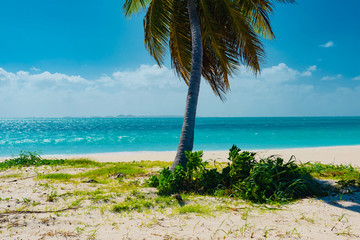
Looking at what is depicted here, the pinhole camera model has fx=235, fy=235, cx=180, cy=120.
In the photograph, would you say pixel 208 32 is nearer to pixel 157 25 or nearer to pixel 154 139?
pixel 157 25

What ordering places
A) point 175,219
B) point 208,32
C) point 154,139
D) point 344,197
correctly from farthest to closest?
point 154,139, point 208,32, point 344,197, point 175,219

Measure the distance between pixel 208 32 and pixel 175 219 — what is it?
5505mm

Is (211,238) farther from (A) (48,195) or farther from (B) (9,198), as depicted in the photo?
(B) (9,198)

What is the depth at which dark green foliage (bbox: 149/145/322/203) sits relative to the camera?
454 cm

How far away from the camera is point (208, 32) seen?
707 cm

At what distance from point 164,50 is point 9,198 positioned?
5721 millimetres

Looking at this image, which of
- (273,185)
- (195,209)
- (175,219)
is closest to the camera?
(175,219)

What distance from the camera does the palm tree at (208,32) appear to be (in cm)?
650

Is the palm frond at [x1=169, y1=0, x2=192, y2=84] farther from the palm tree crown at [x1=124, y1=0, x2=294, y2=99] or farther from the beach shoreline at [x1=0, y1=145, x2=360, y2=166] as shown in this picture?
the beach shoreline at [x1=0, y1=145, x2=360, y2=166]

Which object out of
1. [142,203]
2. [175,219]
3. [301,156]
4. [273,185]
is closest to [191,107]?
[273,185]

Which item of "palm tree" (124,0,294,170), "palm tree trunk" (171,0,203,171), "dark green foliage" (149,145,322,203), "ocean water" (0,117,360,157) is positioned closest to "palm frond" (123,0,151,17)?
"palm tree" (124,0,294,170)

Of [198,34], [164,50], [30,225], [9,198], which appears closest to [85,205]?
[30,225]

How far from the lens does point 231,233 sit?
3.06 m

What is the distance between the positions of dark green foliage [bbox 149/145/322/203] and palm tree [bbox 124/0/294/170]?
2190 millimetres
